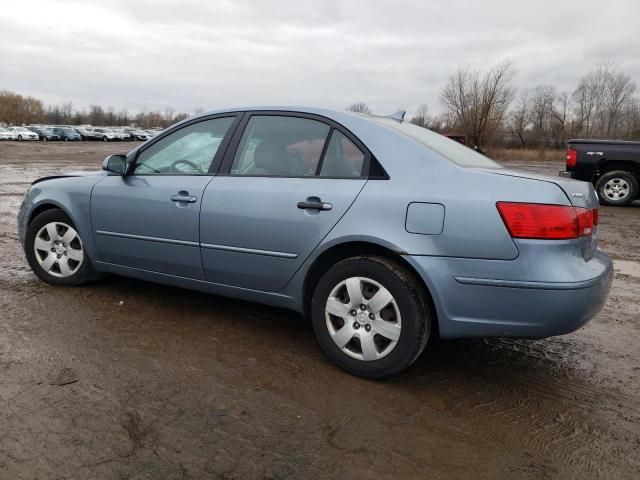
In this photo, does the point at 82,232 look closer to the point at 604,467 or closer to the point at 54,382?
the point at 54,382

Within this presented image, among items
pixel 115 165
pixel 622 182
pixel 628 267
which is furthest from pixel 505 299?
pixel 622 182

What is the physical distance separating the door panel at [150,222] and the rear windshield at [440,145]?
4.32ft

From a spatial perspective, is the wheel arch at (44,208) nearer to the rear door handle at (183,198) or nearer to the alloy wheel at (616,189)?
the rear door handle at (183,198)

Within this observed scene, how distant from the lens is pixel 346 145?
10.6 feet

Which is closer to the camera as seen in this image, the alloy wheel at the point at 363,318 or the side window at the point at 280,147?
the alloy wheel at the point at 363,318

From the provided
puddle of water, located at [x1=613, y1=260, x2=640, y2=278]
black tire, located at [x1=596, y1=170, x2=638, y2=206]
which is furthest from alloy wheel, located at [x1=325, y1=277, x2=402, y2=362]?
black tire, located at [x1=596, y1=170, x2=638, y2=206]

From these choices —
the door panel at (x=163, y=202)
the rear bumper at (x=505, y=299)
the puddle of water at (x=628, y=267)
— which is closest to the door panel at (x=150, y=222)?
the door panel at (x=163, y=202)

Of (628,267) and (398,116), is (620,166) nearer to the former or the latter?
(628,267)

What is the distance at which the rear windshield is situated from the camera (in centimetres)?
317

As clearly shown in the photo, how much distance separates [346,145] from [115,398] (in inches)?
74.9

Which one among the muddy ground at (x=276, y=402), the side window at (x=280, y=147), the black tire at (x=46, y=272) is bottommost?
the muddy ground at (x=276, y=402)

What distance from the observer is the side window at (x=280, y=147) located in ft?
11.0

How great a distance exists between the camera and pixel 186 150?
396 cm

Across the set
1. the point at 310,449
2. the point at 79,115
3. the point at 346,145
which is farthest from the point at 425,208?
the point at 79,115
